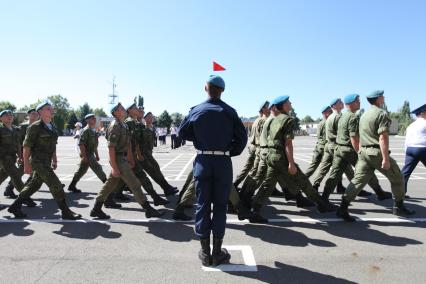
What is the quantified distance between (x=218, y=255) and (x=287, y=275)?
0.72 metres

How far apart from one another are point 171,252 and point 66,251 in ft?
3.99

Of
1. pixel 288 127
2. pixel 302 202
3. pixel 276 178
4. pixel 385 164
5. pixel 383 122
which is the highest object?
pixel 383 122

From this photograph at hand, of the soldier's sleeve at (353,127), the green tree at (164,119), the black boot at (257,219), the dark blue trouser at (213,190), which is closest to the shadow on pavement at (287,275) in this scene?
the dark blue trouser at (213,190)

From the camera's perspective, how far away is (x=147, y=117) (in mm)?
8406

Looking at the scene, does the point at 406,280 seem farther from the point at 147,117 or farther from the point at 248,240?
the point at 147,117

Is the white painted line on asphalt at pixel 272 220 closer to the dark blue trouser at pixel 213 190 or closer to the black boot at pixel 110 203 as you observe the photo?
the black boot at pixel 110 203

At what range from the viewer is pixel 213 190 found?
3.91 meters

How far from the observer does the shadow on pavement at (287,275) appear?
3410 mm

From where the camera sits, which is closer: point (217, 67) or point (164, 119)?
point (217, 67)

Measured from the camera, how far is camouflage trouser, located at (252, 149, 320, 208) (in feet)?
17.8

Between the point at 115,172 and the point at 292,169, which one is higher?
the point at 292,169

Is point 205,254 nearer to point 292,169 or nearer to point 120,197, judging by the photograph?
point 292,169

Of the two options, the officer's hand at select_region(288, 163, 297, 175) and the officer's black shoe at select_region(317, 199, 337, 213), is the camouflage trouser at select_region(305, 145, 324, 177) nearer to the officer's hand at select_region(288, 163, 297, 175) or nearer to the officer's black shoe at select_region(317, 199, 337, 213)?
the officer's black shoe at select_region(317, 199, 337, 213)

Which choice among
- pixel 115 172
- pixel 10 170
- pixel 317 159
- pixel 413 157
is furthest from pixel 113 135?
pixel 413 157
